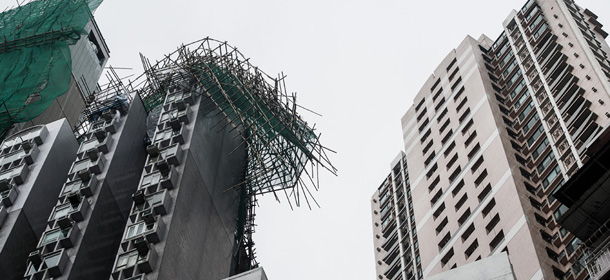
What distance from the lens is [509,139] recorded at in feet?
183

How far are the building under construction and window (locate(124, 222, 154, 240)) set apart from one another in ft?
0.20

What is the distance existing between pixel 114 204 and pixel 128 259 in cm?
640

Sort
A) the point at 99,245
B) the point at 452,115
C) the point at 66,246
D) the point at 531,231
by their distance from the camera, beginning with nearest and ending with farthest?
1. the point at 66,246
2. the point at 99,245
3. the point at 531,231
4. the point at 452,115

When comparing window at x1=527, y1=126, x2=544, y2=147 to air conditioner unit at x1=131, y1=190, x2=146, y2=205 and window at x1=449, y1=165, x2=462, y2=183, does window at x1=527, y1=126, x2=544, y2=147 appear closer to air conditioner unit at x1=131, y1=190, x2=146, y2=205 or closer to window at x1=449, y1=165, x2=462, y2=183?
window at x1=449, y1=165, x2=462, y2=183

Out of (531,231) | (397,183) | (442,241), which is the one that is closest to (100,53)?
(397,183)

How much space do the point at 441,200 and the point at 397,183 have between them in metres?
16.7

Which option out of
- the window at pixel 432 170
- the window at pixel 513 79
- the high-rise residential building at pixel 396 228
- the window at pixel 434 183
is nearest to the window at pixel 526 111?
the window at pixel 513 79

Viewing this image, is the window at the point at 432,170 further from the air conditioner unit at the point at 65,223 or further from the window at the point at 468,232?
the air conditioner unit at the point at 65,223

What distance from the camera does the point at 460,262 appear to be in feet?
166

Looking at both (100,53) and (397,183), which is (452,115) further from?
(100,53)

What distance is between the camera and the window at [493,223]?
164 feet

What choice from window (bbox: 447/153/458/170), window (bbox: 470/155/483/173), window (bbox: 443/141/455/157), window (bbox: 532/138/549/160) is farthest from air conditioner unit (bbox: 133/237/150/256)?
window (bbox: 443/141/455/157)

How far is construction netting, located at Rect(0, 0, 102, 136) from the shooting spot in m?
48.0

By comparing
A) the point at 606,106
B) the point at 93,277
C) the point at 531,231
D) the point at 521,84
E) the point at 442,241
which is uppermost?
the point at 521,84
